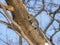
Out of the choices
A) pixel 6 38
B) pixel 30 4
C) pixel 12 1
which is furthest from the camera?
pixel 6 38

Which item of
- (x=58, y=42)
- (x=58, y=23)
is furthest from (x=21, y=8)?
(x=58, y=42)

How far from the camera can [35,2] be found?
2.78 meters

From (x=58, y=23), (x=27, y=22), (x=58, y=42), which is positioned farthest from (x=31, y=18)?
(x=58, y=42)

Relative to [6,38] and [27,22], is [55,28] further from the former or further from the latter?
[27,22]

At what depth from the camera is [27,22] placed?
2.42ft

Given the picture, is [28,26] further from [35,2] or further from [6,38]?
[6,38]

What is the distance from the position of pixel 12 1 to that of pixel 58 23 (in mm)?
2227

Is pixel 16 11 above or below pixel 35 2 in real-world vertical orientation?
below

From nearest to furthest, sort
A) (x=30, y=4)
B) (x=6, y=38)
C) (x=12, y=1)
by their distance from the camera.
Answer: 1. (x=12, y=1)
2. (x=30, y=4)
3. (x=6, y=38)

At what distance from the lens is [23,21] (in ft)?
2.37

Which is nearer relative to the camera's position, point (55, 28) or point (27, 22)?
point (27, 22)

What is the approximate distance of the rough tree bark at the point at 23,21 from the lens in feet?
2.28

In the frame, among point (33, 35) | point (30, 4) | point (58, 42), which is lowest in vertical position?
point (33, 35)

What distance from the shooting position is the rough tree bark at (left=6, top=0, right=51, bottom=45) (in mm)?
695
